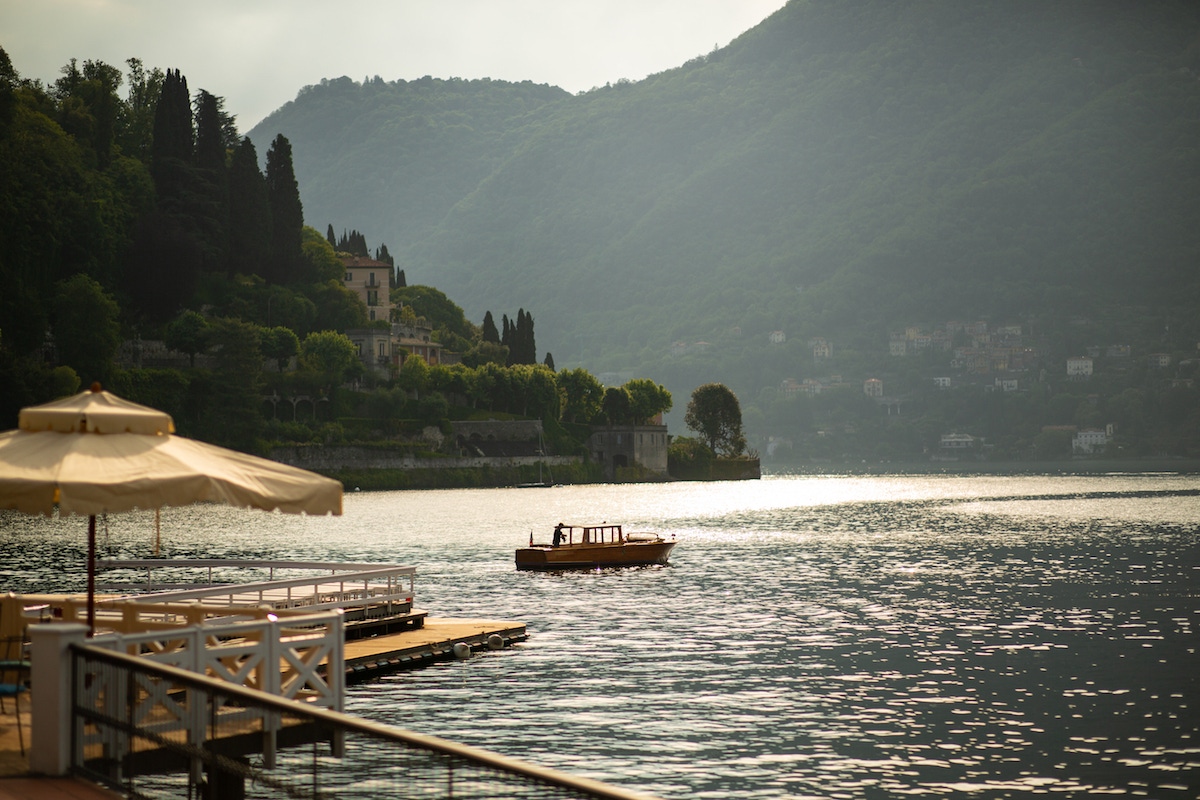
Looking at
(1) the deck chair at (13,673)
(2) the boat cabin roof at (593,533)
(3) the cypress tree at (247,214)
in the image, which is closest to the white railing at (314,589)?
(1) the deck chair at (13,673)

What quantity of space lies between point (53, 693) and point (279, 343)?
150 meters

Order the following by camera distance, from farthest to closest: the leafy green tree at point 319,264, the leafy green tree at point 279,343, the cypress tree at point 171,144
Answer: the leafy green tree at point 319,264 → the leafy green tree at point 279,343 → the cypress tree at point 171,144

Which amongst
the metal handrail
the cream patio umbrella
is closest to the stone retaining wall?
the cream patio umbrella

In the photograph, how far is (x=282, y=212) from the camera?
16888 centimetres

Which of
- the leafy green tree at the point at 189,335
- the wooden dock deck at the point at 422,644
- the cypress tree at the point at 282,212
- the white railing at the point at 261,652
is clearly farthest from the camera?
the cypress tree at the point at 282,212

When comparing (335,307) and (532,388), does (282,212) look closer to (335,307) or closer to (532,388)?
(335,307)

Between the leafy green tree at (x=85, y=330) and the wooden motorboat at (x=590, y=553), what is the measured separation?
3187 inches

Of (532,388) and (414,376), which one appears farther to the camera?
(532,388)

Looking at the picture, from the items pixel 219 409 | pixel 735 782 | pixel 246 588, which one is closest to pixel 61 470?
pixel 735 782

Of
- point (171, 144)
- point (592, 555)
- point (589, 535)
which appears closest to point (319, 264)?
point (171, 144)

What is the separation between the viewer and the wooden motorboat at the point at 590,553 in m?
66.9

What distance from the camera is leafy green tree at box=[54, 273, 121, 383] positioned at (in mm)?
134000

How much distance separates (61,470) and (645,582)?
49955 millimetres

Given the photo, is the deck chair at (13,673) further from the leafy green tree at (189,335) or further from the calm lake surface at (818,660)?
the leafy green tree at (189,335)
